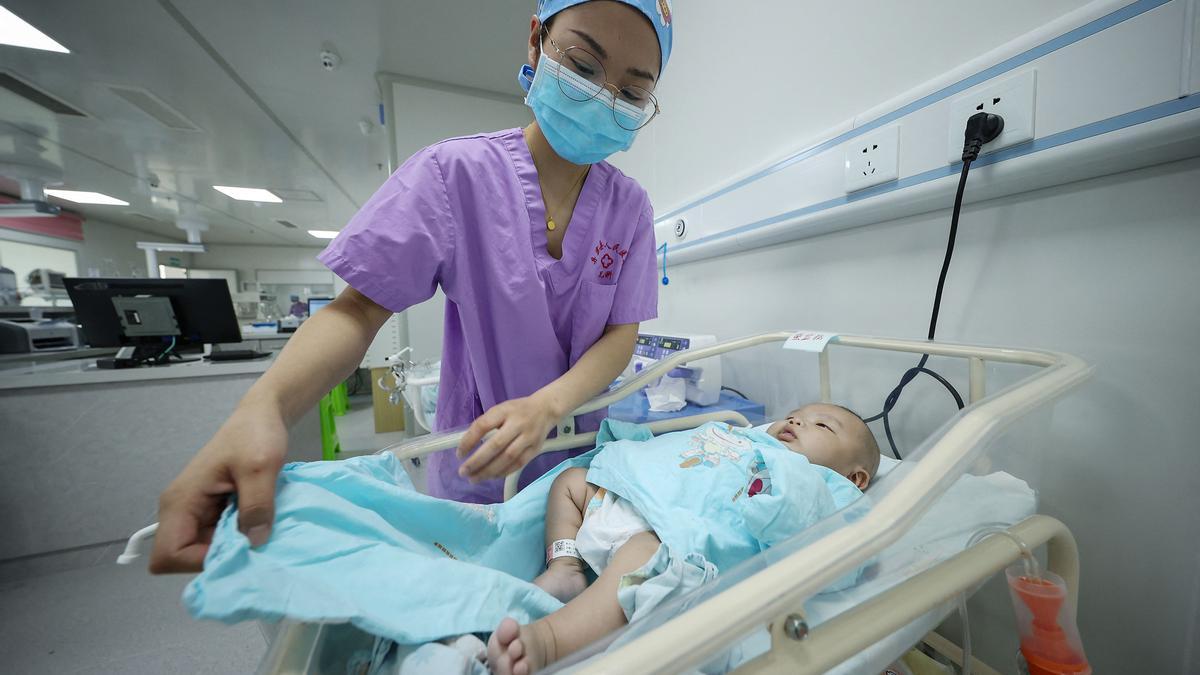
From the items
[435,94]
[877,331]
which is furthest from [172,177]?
[877,331]

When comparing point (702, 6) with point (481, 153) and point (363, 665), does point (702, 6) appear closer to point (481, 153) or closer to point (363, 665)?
point (481, 153)

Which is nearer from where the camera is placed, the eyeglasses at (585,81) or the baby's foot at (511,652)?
the baby's foot at (511,652)

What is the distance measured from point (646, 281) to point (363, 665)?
2.65 ft

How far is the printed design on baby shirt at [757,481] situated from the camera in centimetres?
73

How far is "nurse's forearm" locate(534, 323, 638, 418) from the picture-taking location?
2.24ft

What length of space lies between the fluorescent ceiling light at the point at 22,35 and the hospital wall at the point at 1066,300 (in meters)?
4.08

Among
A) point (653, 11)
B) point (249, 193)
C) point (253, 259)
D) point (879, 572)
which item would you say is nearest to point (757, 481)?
point (879, 572)

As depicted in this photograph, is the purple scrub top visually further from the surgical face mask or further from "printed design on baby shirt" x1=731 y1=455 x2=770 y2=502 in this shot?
"printed design on baby shirt" x1=731 y1=455 x2=770 y2=502

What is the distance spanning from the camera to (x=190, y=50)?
2.57 metres

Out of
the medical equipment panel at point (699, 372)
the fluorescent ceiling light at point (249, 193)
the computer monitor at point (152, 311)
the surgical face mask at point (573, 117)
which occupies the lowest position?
the medical equipment panel at point (699, 372)

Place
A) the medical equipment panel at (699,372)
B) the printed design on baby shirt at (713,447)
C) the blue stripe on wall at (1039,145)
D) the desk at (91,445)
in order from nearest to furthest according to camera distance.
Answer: the blue stripe on wall at (1039,145) → the printed design on baby shirt at (713,447) → the medical equipment panel at (699,372) → the desk at (91,445)

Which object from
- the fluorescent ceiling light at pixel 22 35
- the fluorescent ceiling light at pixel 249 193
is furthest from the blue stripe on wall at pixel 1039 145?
the fluorescent ceiling light at pixel 249 193

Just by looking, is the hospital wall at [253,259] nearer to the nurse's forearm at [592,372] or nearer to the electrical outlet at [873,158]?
the nurse's forearm at [592,372]

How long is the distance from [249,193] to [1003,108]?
25.3 feet
